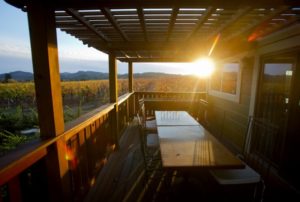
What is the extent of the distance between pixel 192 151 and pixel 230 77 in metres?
3.25

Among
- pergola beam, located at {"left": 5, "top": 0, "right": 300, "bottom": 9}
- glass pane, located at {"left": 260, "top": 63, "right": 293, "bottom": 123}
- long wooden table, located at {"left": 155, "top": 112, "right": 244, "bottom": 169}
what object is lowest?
long wooden table, located at {"left": 155, "top": 112, "right": 244, "bottom": 169}

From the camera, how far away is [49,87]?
4.66ft

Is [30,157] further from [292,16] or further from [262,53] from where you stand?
[262,53]

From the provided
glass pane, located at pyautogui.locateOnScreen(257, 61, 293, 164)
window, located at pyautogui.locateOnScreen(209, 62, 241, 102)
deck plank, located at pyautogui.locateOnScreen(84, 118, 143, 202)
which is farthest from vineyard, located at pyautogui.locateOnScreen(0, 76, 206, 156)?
glass pane, located at pyautogui.locateOnScreen(257, 61, 293, 164)

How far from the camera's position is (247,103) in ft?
11.3

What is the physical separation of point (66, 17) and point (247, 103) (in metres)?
3.48

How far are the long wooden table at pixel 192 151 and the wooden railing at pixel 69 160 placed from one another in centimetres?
101

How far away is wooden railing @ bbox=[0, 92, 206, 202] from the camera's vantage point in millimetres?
1101

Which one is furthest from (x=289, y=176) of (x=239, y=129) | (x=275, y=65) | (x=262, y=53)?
(x=262, y=53)

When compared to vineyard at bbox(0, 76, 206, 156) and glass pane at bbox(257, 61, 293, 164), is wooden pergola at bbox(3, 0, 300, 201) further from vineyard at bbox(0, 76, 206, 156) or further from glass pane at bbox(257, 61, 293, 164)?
vineyard at bbox(0, 76, 206, 156)

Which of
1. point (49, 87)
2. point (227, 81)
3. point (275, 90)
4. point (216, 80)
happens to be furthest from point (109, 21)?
point (216, 80)

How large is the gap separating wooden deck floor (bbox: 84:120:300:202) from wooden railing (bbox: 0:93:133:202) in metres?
0.19

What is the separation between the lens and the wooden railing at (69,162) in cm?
109

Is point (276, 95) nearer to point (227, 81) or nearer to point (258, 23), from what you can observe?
point (258, 23)
